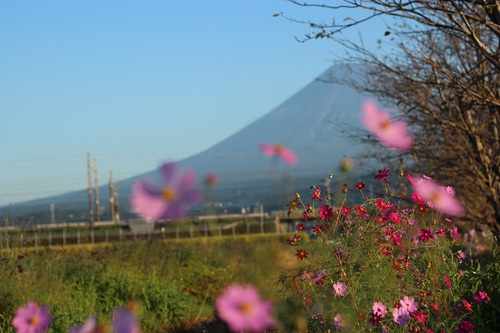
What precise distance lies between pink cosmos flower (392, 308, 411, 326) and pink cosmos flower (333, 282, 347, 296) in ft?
1.07

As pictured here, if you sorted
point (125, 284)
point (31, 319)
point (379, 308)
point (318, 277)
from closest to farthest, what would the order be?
1. point (31, 319)
2. point (379, 308)
3. point (318, 277)
4. point (125, 284)

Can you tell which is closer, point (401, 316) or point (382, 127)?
point (382, 127)

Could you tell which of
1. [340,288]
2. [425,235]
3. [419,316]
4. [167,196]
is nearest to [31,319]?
[167,196]

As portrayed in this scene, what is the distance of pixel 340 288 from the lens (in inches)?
165

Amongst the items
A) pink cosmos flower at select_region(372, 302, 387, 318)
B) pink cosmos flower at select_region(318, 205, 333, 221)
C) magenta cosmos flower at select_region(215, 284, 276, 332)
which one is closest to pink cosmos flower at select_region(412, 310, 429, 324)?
pink cosmos flower at select_region(372, 302, 387, 318)

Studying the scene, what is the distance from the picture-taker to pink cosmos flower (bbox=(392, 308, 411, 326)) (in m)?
4.15

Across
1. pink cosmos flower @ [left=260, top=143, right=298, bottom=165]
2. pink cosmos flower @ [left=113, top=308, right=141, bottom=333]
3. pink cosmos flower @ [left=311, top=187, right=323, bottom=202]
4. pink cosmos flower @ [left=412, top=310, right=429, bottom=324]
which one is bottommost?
pink cosmos flower @ [left=412, top=310, right=429, bottom=324]

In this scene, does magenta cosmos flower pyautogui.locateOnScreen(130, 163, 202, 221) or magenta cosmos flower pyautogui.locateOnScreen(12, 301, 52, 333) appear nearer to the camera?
magenta cosmos flower pyautogui.locateOnScreen(130, 163, 202, 221)

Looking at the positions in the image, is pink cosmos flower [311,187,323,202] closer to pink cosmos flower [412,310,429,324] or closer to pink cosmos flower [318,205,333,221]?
pink cosmos flower [318,205,333,221]

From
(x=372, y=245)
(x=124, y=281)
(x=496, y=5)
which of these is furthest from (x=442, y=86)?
(x=124, y=281)

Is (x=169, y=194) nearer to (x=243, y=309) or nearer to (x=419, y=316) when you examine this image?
(x=243, y=309)

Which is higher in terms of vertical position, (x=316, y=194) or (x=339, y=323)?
(x=316, y=194)

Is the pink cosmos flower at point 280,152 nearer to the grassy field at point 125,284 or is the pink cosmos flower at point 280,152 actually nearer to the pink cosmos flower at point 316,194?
the pink cosmos flower at point 316,194

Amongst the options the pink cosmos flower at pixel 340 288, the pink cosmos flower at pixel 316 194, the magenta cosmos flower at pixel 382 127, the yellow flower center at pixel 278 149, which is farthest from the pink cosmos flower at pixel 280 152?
the pink cosmos flower at pixel 316 194
